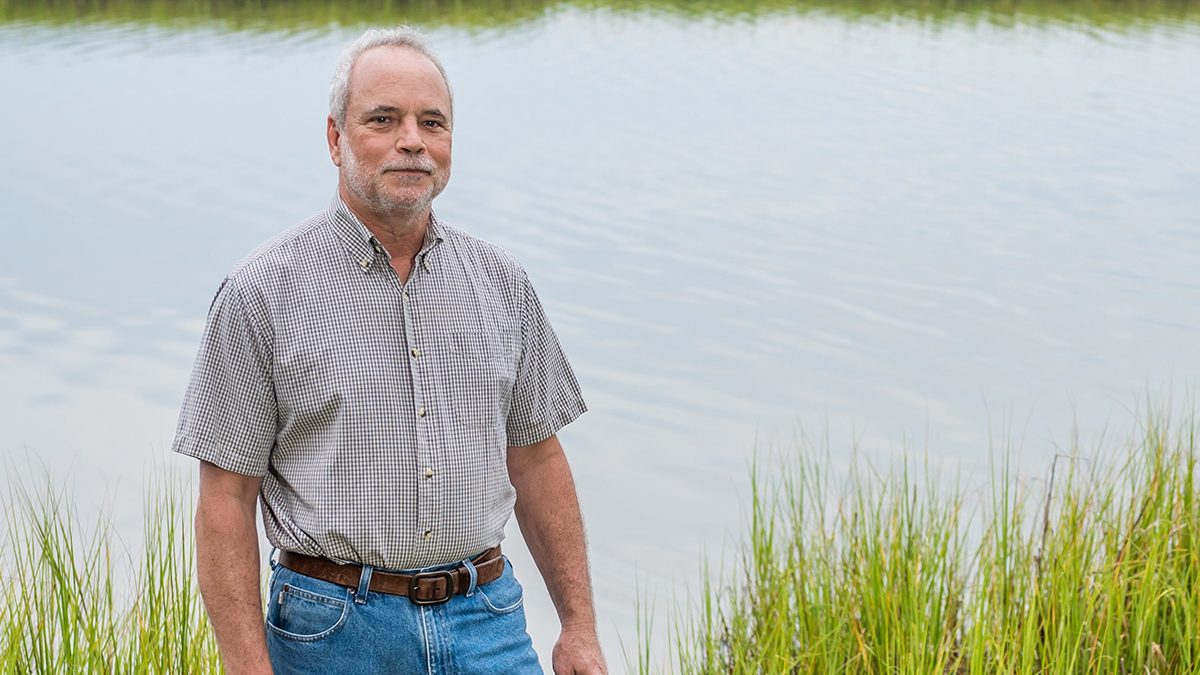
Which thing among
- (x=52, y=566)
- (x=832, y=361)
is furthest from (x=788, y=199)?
(x=52, y=566)

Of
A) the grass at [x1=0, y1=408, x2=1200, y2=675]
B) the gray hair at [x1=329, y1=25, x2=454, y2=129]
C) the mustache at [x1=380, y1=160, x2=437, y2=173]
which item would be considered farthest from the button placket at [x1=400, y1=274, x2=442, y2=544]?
the grass at [x1=0, y1=408, x2=1200, y2=675]

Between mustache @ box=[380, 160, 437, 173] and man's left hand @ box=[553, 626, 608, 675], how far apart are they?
2.89ft

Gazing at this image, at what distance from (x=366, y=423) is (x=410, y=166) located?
417mm

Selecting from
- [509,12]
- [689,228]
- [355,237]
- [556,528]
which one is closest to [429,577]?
[556,528]

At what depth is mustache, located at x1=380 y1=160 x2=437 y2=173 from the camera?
2.58 meters

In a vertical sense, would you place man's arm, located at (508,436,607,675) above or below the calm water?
above

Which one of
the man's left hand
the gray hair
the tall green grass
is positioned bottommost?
the tall green grass

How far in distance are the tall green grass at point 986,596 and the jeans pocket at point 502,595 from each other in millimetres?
990

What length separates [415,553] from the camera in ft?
8.41

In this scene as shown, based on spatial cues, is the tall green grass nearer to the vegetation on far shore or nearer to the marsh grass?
the marsh grass

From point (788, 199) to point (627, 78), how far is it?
6495 mm

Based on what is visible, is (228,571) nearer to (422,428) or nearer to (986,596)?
(422,428)

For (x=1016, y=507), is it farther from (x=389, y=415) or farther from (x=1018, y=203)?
(x=1018, y=203)

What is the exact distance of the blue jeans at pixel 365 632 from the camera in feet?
8.32
